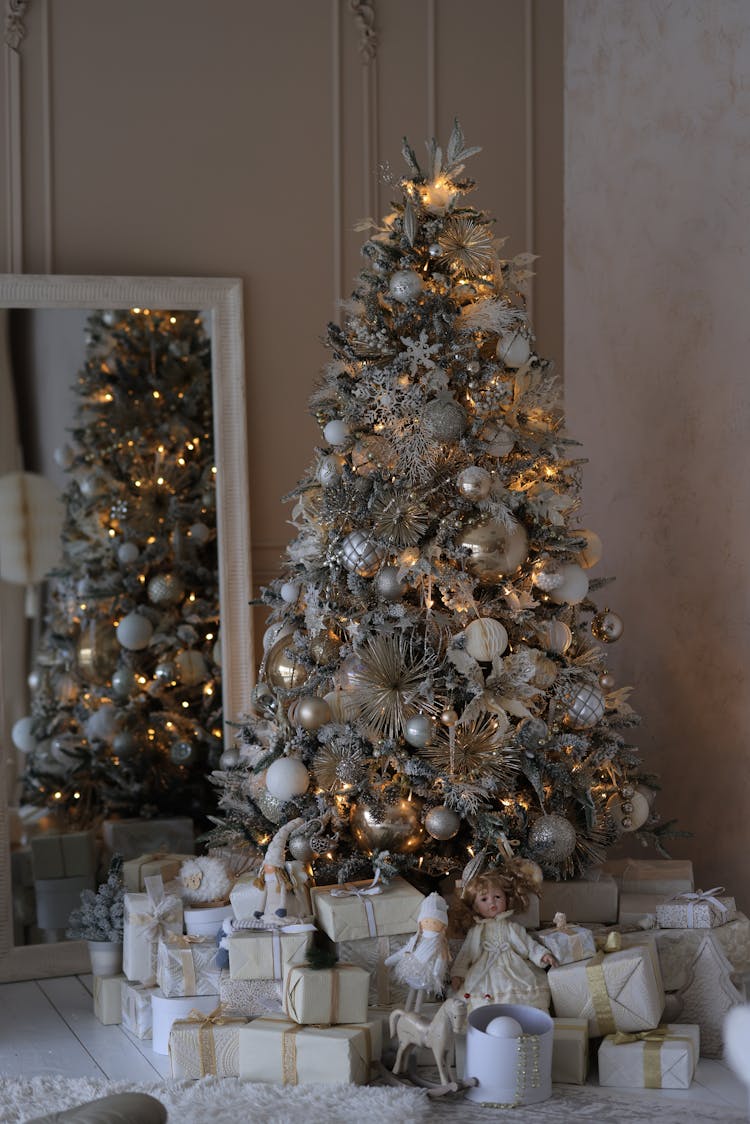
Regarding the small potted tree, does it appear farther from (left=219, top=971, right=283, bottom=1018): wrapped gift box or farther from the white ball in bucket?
the white ball in bucket

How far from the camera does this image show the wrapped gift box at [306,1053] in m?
3.30

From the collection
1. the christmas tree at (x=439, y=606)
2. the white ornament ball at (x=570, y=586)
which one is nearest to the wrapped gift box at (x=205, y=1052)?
the christmas tree at (x=439, y=606)

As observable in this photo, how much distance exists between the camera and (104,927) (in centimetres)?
404

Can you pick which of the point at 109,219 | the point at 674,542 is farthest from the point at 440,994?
the point at 109,219

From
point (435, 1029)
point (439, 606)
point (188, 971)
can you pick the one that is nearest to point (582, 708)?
point (439, 606)

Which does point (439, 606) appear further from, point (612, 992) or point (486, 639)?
point (612, 992)

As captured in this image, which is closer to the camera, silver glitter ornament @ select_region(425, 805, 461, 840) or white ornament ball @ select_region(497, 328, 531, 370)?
silver glitter ornament @ select_region(425, 805, 461, 840)

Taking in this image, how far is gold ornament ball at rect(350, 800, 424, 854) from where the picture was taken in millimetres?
3729

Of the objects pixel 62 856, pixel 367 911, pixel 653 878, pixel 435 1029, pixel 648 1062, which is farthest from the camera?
pixel 62 856

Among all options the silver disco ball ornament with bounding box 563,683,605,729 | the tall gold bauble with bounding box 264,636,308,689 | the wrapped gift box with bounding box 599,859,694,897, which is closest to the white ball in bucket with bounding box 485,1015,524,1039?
the wrapped gift box with bounding box 599,859,694,897

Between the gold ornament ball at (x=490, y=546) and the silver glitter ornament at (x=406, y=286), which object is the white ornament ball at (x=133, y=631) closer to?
the gold ornament ball at (x=490, y=546)

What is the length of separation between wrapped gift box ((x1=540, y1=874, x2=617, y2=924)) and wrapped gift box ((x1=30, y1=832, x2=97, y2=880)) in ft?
5.33

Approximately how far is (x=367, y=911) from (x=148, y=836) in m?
1.33

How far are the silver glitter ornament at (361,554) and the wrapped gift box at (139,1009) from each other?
1358 millimetres
